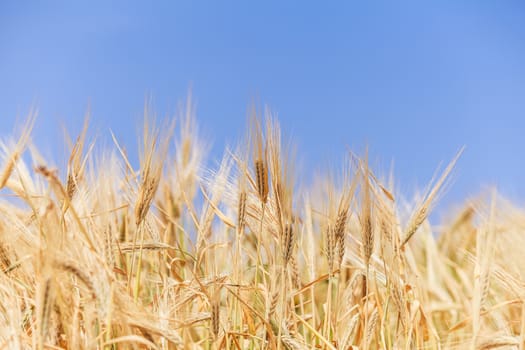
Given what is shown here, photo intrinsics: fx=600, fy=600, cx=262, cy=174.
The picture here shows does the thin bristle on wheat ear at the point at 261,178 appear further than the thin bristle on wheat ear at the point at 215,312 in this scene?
Yes

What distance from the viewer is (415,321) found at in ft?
5.18

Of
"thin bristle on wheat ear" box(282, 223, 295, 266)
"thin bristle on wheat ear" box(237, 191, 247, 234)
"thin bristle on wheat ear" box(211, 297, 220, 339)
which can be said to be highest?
"thin bristle on wheat ear" box(237, 191, 247, 234)

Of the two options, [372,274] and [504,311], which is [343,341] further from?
[504,311]

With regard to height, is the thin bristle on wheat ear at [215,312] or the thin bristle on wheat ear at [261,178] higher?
the thin bristle on wheat ear at [261,178]

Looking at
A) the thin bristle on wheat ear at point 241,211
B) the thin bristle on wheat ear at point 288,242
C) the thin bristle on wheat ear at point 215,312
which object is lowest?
the thin bristle on wheat ear at point 215,312

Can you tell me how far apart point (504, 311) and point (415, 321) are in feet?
3.41

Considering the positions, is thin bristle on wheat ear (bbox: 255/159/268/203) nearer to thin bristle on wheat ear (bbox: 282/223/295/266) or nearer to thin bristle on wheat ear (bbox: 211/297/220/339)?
thin bristle on wheat ear (bbox: 282/223/295/266)

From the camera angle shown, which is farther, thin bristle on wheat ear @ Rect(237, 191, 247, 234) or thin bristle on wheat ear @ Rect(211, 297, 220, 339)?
thin bristle on wheat ear @ Rect(237, 191, 247, 234)

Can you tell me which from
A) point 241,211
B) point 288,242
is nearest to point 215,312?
point 288,242

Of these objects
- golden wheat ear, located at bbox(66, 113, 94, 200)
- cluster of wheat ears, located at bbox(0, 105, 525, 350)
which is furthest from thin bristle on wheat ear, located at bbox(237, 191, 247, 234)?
golden wheat ear, located at bbox(66, 113, 94, 200)

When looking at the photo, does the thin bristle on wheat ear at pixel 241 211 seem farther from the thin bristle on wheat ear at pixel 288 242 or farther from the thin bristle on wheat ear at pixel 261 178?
the thin bristle on wheat ear at pixel 288 242

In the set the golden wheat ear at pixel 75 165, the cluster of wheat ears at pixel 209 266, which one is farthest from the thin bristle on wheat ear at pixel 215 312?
the golden wheat ear at pixel 75 165

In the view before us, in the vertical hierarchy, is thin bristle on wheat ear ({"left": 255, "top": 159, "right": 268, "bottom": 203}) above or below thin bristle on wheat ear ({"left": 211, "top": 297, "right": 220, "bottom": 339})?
above

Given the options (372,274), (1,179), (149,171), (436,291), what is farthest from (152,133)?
(436,291)
